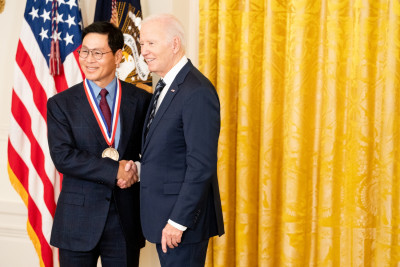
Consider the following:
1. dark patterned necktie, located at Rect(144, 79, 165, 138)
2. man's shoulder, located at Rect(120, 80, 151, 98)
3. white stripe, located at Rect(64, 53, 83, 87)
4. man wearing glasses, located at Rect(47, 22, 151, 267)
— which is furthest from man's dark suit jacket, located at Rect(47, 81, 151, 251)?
white stripe, located at Rect(64, 53, 83, 87)

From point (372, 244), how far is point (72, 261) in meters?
2.06

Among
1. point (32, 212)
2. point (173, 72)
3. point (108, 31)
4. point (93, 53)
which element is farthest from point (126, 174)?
point (32, 212)

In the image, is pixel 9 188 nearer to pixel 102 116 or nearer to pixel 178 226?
pixel 102 116

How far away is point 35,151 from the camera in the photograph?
3299 mm

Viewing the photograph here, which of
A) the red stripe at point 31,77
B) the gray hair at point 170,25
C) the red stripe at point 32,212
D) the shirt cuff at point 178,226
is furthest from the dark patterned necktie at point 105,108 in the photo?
the red stripe at point 32,212

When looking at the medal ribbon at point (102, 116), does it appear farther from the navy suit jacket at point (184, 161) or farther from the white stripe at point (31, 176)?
the white stripe at point (31, 176)

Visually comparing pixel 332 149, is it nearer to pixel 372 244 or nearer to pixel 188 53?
pixel 372 244

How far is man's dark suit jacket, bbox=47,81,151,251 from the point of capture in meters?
2.16

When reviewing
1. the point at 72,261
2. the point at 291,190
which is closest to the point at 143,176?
the point at 72,261

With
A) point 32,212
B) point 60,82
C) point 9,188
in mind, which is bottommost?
point 32,212

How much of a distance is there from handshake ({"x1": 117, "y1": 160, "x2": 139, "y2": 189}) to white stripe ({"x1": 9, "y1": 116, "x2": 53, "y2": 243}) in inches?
52.8

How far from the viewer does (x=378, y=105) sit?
3.02 metres

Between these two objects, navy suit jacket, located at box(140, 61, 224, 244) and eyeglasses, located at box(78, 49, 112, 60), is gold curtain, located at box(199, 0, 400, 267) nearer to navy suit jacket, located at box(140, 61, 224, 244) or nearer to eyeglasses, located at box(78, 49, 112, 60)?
eyeglasses, located at box(78, 49, 112, 60)

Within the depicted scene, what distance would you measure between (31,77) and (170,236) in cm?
196
